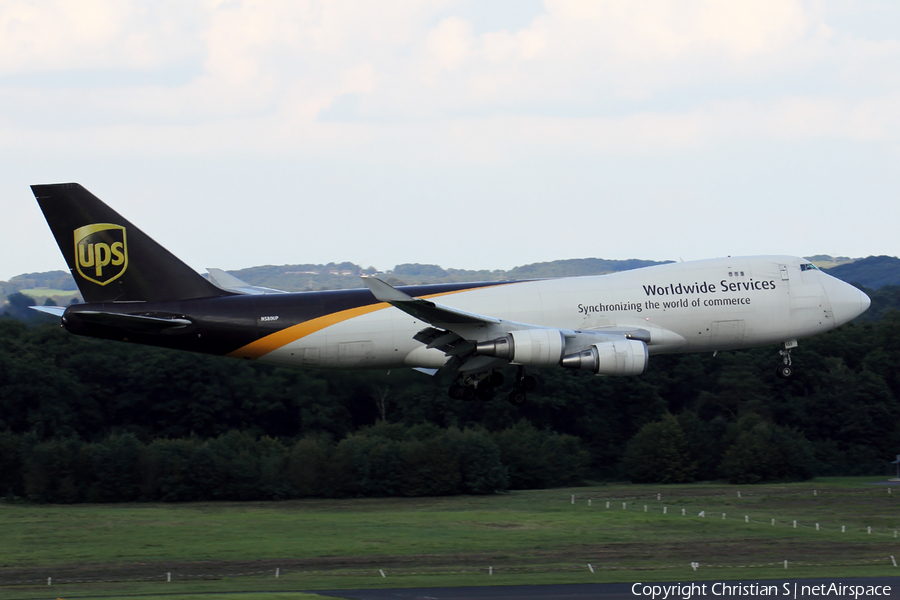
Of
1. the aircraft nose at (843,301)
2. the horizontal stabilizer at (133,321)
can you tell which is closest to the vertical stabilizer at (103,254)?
the horizontal stabilizer at (133,321)

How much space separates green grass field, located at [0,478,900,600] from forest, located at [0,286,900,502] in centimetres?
288

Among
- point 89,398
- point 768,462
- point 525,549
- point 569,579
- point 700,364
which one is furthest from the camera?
point 700,364

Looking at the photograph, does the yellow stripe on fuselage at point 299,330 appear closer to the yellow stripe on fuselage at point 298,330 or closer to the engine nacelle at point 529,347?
the yellow stripe on fuselage at point 298,330

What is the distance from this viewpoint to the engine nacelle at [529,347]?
126 ft

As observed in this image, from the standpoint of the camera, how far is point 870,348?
99.0 m

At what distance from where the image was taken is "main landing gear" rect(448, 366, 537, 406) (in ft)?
136

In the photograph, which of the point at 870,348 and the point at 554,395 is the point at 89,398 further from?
the point at 870,348

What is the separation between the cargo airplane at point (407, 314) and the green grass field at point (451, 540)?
823 cm

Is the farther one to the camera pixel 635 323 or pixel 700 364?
pixel 700 364

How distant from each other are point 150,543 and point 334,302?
18.4 m

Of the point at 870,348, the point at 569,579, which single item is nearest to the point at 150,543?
the point at 569,579

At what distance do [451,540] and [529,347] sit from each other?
16.2 meters

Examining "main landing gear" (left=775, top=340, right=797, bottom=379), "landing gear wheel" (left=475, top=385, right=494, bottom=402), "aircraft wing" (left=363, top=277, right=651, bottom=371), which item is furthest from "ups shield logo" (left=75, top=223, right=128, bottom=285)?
"main landing gear" (left=775, top=340, right=797, bottom=379)

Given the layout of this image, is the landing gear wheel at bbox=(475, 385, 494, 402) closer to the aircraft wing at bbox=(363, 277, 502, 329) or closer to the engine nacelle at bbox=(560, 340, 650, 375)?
the aircraft wing at bbox=(363, 277, 502, 329)
